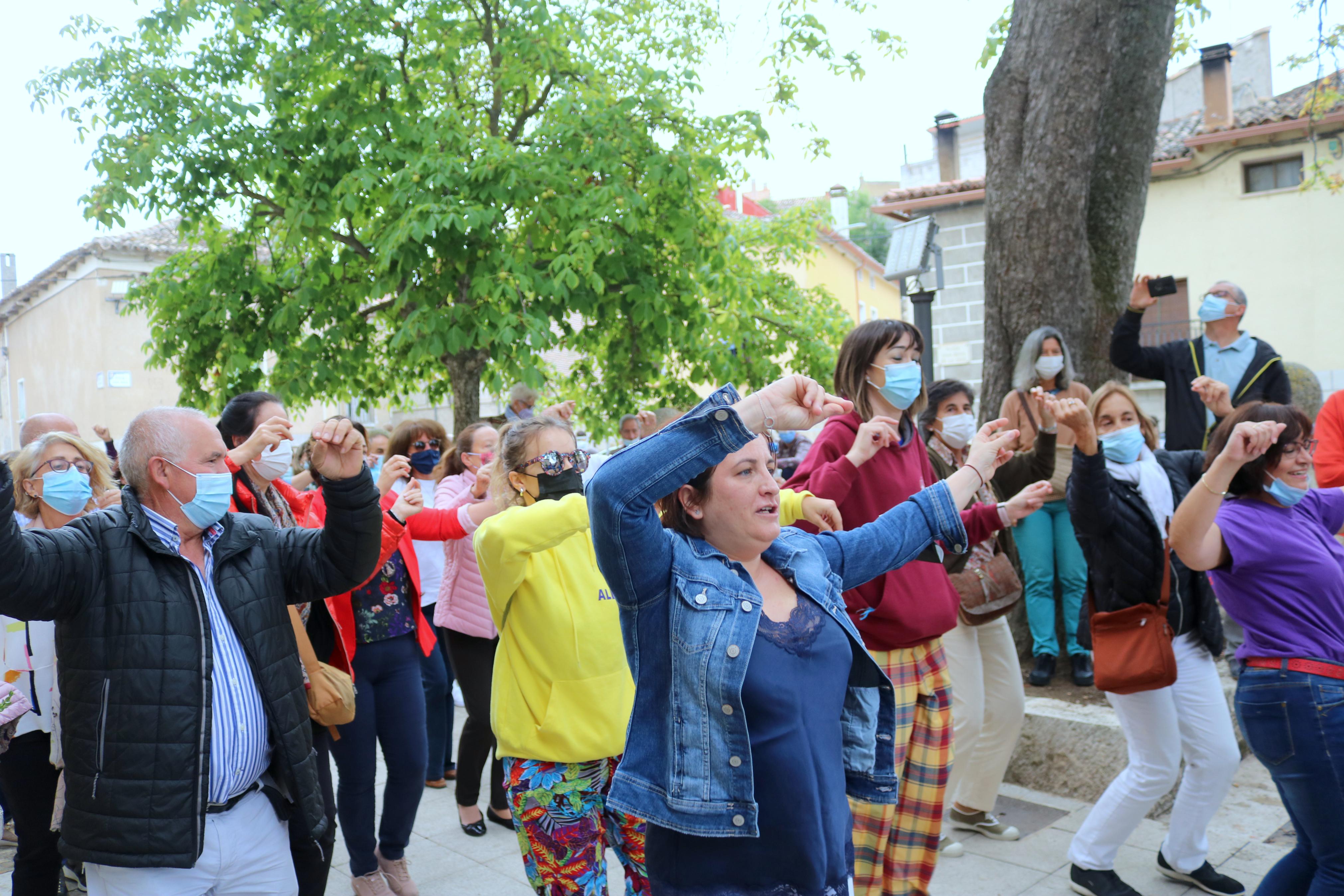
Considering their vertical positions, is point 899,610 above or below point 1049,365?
below

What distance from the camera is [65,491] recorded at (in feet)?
12.4

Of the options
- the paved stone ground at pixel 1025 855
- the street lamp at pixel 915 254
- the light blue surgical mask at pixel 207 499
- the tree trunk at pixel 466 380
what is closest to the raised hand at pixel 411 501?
the light blue surgical mask at pixel 207 499

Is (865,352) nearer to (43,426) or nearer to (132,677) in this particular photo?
(132,677)

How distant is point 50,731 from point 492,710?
161cm

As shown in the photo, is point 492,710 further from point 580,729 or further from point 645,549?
point 645,549

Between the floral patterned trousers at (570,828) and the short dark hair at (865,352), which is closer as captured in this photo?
the floral patterned trousers at (570,828)

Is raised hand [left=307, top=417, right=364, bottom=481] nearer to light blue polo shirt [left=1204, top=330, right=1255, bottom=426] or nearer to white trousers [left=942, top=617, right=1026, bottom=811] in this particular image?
white trousers [left=942, top=617, right=1026, bottom=811]

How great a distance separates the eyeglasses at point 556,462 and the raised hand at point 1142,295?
Result: 3.86 metres

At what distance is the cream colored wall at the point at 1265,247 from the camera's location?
64.0 ft

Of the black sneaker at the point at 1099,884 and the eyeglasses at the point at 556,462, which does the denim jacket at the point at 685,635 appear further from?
the black sneaker at the point at 1099,884

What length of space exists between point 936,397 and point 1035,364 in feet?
4.11

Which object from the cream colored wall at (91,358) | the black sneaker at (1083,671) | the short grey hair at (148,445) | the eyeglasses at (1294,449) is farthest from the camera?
the cream colored wall at (91,358)

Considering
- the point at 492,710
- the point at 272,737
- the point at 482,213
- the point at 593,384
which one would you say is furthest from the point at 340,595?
the point at 593,384

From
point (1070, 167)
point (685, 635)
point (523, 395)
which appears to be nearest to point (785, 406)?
point (685, 635)
